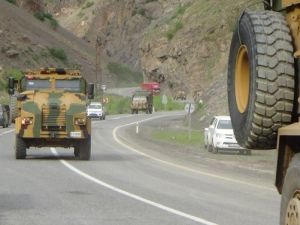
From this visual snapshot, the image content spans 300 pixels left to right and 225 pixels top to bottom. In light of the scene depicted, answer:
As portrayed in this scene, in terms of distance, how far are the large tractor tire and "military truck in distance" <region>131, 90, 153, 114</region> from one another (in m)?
89.1

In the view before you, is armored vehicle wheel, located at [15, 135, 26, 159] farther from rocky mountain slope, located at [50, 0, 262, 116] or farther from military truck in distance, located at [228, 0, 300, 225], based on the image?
rocky mountain slope, located at [50, 0, 262, 116]

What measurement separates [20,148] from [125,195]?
36.5 ft

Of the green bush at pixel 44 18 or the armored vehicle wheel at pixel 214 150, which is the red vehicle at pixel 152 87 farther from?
the armored vehicle wheel at pixel 214 150

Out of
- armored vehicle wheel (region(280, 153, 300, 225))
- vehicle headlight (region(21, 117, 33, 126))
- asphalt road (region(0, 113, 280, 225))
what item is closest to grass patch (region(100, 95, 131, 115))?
vehicle headlight (region(21, 117, 33, 126))

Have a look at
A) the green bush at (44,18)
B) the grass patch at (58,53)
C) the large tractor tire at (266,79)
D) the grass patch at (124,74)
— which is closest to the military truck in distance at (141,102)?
the grass patch at (58,53)

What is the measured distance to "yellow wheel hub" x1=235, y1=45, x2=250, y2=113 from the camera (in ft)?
27.9

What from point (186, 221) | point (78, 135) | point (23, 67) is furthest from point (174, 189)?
point (23, 67)

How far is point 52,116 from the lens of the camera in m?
26.9

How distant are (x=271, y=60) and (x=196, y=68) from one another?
7824 cm

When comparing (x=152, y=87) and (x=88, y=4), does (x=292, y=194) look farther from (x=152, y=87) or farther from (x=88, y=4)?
(x=88, y=4)

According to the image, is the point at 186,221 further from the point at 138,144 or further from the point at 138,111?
the point at 138,111

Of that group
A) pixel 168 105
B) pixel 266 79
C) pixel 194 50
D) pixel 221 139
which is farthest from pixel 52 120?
pixel 168 105

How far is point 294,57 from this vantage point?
7.50 meters

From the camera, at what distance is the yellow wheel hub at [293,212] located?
22.5ft
